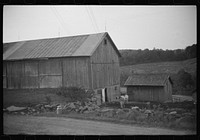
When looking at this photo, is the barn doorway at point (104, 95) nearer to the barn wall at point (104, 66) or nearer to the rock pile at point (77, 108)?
the barn wall at point (104, 66)

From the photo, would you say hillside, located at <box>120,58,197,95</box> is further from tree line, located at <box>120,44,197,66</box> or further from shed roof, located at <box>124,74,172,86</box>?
shed roof, located at <box>124,74,172,86</box>

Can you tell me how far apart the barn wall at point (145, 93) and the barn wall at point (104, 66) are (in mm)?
1901

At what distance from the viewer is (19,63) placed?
551 inches

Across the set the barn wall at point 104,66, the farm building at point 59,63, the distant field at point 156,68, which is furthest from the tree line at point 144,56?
the farm building at point 59,63

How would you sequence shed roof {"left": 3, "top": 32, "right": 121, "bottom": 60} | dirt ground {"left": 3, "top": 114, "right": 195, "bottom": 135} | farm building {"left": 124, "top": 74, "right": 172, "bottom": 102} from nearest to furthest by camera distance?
dirt ground {"left": 3, "top": 114, "right": 195, "bottom": 135} → shed roof {"left": 3, "top": 32, "right": 121, "bottom": 60} → farm building {"left": 124, "top": 74, "right": 172, "bottom": 102}

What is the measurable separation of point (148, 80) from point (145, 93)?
1244mm

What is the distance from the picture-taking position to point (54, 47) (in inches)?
561

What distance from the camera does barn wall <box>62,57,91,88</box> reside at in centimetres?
1322

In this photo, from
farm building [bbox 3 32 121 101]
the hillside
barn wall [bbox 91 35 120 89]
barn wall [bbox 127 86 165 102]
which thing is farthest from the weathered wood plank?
the hillside
